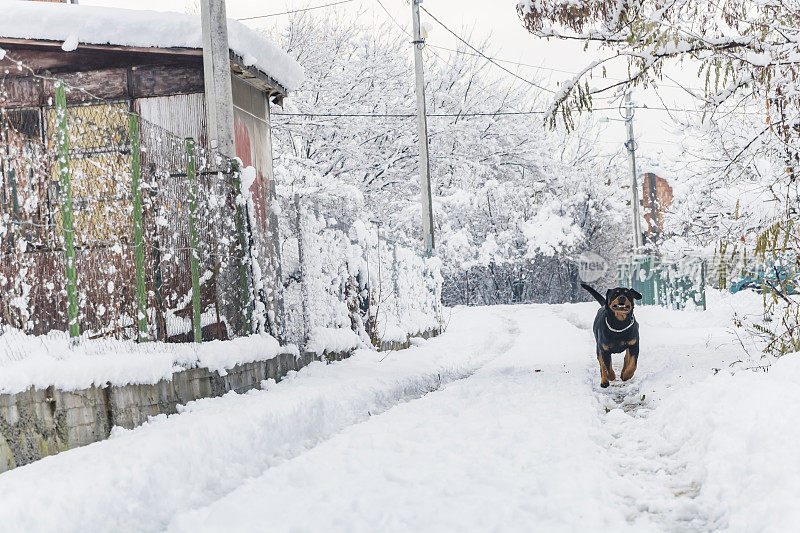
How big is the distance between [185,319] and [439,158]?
2105 cm

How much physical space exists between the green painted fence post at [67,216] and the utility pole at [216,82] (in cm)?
289

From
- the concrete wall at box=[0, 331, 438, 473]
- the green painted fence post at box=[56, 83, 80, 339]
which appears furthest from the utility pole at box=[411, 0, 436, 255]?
the green painted fence post at box=[56, 83, 80, 339]

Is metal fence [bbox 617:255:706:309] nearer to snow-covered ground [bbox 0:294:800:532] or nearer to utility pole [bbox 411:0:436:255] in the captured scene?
utility pole [bbox 411:0:436:255]

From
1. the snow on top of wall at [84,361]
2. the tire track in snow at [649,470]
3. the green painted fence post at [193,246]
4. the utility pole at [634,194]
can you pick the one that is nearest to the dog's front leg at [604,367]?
the tire track in snow at [649,470]

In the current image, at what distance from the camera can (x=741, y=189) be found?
9.18m

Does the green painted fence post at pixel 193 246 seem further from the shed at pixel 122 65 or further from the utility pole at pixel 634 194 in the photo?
the utility pole at pixel 634 194

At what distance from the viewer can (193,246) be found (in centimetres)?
776

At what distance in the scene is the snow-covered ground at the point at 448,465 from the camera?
370 cm

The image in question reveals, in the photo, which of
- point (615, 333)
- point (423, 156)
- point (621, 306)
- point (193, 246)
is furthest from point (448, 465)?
point (423, 156)

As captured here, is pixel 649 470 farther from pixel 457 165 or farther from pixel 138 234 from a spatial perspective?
pixel 457 165

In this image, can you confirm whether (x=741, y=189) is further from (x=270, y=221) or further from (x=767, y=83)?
(x=270, y=221)

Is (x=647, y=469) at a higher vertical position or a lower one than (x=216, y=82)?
lower

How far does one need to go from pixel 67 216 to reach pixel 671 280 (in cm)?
2159

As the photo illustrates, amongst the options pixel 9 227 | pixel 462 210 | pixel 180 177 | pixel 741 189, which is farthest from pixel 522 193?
pixel 9 227
